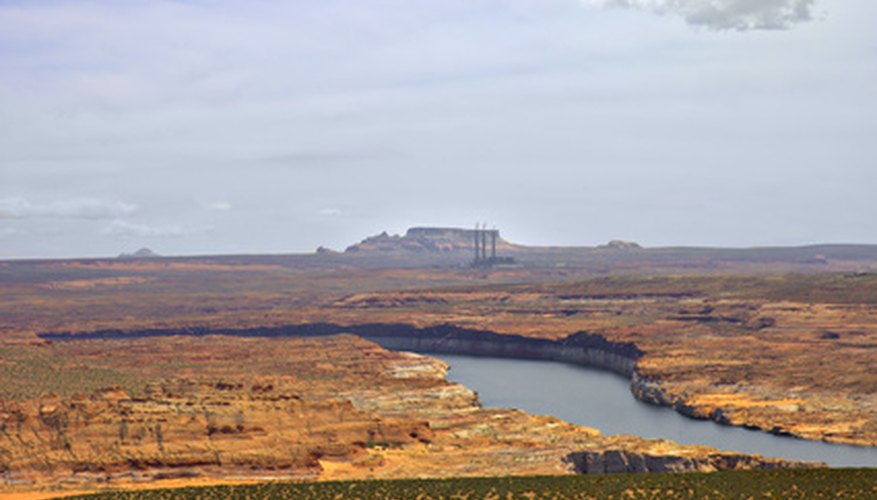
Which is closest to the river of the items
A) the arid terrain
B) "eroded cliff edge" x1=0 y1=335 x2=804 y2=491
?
the arid terrain

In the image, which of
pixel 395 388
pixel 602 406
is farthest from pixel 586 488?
pixel 395 388

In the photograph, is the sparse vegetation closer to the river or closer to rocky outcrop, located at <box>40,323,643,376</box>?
the river

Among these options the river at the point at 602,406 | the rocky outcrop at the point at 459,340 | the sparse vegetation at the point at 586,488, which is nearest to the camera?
the sparse vegetation at the point at 586,488

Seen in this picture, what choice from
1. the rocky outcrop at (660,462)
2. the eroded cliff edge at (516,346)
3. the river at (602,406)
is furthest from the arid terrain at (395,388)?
the river at (602,406)

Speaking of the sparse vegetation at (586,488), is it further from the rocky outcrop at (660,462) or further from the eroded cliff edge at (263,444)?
the rocky outcrop at (660,462)

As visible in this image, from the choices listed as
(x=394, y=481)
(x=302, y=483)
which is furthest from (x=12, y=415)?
(x=394, y=481)

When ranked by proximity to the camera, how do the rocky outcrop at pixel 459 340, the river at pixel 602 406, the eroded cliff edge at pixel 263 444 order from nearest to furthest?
the eroded cliff edge at pixel 263 444, the river at pixel 602 406, the rocky outcrop at pixel 459 340

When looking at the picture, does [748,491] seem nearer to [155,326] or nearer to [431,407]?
[431,407]
